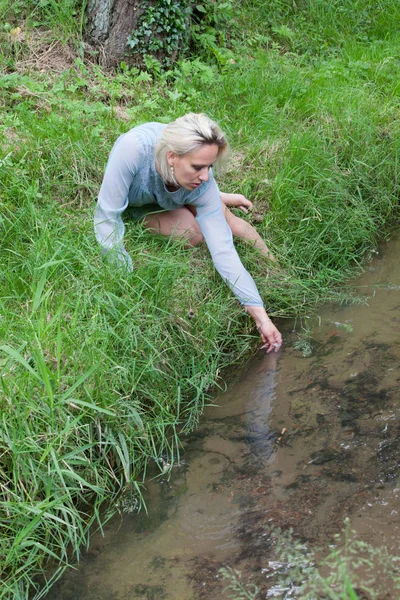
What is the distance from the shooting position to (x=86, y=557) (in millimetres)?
2730

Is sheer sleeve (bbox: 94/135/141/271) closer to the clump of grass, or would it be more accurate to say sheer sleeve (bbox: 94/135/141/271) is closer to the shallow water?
the shallow water

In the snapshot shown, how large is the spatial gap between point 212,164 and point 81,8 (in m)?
2.80

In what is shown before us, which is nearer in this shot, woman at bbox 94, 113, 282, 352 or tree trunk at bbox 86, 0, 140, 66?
woman at bbox 94, 113, 282, 352

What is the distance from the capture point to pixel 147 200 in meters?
3.93

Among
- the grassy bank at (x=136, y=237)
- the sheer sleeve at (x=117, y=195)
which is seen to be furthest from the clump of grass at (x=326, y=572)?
the sheer sleeve at (x=117, y=195)

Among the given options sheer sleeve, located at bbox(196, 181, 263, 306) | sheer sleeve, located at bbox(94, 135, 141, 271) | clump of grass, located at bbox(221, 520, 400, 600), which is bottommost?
clump of grass, located at bbox(221, 520, 400, 600)

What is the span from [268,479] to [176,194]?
164cm

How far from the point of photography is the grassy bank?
2.81m

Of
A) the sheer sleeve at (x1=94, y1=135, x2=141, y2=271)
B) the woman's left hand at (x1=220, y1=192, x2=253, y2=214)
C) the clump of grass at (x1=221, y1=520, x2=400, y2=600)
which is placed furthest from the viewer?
the woman's left hand at (x1=220, y1=192, x2=253, y2=214)

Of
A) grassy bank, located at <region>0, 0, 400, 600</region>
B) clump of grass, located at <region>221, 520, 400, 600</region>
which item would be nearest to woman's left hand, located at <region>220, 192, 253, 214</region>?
grassy bank, located at <region>0, 0, 400, 600</region>

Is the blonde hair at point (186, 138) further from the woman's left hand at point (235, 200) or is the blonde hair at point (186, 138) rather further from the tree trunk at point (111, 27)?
the tree trunk at point (111, 27)

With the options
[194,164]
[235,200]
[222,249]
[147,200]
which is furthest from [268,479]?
[235,200]

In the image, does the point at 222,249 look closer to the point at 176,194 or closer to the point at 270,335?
the point at 176,194

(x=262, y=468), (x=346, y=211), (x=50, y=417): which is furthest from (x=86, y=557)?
(x=346, y=211)
